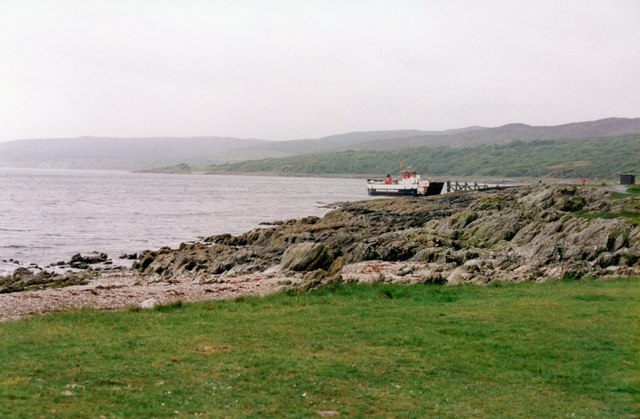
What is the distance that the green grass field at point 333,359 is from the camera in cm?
1180

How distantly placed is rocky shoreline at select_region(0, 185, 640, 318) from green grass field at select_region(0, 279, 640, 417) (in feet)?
18.6

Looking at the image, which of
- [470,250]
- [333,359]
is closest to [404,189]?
[470,250]

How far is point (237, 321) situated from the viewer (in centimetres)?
1920

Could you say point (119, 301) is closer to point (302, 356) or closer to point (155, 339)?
point (155, 339)

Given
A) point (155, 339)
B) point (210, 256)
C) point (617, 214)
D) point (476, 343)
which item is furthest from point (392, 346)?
point (617, 214)

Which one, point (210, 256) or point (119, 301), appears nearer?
point (119, 301)

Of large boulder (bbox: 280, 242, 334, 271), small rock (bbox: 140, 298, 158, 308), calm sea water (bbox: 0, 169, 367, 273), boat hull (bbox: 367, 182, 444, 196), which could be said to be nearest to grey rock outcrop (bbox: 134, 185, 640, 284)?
large boulder (bbox: 280, 242, 334, 271)

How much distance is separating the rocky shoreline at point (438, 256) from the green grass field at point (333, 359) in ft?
18.6

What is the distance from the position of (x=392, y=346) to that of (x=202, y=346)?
14.5ft

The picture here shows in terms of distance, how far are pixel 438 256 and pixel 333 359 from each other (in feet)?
65.9

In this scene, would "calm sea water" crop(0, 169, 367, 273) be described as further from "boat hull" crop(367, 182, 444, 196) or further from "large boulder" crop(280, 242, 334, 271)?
"boat hull" crop(367, 182, 444, 196)

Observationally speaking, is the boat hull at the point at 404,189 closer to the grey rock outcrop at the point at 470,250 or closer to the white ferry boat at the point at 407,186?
the white ferry boat at the point at 407,186

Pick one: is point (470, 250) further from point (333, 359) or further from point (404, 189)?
point (404, 189)

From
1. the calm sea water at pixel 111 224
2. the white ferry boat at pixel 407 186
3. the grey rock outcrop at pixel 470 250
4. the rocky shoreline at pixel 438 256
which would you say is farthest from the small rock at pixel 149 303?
the white ferry boat at pixel 407 186
